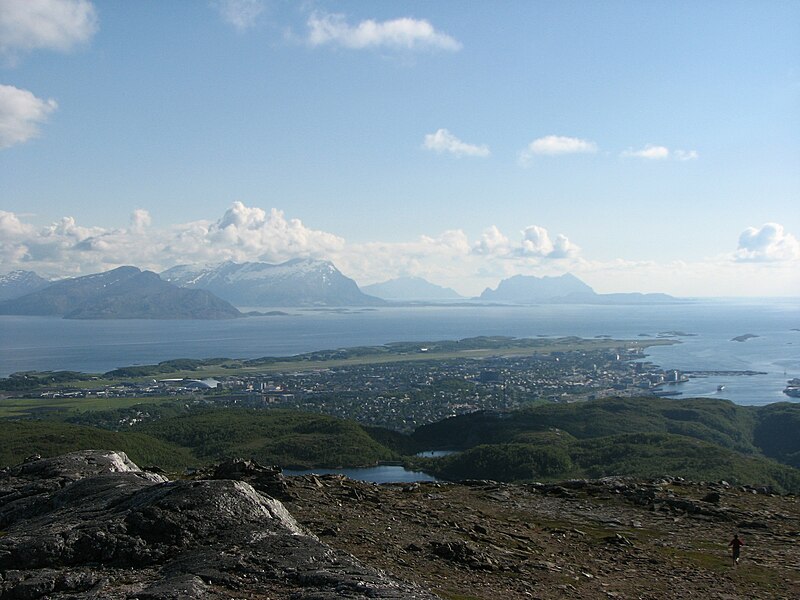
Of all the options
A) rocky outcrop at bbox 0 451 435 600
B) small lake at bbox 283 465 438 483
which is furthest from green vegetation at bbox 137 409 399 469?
rocky outcrop at bbox 0 451 435 600

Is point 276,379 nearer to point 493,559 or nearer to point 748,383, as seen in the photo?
point 748,383

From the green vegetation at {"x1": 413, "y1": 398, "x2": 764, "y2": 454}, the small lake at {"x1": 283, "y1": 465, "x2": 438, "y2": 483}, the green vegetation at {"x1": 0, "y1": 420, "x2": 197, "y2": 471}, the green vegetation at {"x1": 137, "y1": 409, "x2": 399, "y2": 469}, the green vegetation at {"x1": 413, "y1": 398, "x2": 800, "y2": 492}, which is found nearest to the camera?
the small lake at {"x1": 283, "y1": 465, "x2": 438, "y2": 483}

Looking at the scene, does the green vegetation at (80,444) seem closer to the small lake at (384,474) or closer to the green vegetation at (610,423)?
the small lake at (384,474)

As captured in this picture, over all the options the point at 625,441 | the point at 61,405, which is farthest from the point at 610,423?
the point at 61,405

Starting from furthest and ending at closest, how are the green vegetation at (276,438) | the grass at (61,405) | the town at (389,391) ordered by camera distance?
1. the town at (389,391)
2. the grass at (61,405)
3. the green vegetation at (276,438)

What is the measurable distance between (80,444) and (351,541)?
81.1 metres

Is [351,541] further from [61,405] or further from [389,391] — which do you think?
[389,391]

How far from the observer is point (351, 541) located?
65.4ft

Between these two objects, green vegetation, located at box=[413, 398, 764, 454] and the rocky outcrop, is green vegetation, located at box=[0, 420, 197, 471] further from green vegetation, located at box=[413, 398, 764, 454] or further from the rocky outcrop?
the rocky outcrop

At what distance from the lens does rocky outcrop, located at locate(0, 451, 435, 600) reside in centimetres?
1399

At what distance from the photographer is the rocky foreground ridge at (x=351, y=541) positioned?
1474 centimetres

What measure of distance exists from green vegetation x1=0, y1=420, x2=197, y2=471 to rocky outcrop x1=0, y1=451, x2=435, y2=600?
239 feet

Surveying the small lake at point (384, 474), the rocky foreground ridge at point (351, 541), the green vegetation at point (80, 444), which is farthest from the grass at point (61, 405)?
the rocky foreground ridge at point (351, 541)

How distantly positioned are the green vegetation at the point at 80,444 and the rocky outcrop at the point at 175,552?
239 ft
